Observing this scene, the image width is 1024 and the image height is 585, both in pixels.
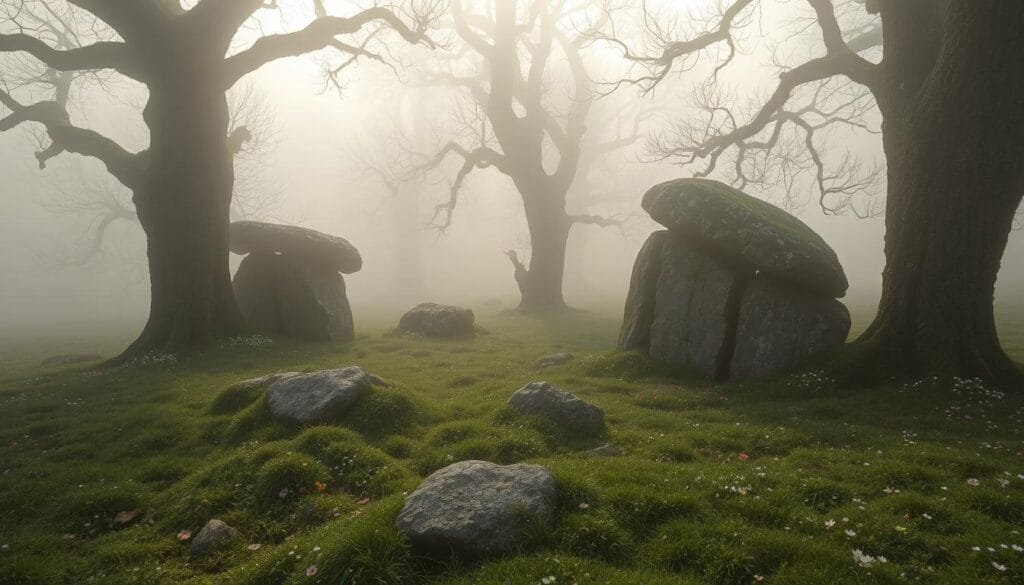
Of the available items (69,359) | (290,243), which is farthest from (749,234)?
(69,359)

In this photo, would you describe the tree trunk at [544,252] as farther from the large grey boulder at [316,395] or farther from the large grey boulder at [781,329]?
the large grey boulder at [316,395]

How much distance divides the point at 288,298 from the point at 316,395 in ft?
44.8

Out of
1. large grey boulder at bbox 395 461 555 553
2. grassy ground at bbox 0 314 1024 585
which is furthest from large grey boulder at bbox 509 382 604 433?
large grey boulder at bbox 395 461 555 553

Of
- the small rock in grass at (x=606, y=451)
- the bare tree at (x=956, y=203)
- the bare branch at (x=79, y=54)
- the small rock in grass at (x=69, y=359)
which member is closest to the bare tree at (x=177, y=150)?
the bare branch at (x=79, y=54)

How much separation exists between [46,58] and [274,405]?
1746cm

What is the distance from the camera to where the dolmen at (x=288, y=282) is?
21.8 metres

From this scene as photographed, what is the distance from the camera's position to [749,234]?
43.2ft

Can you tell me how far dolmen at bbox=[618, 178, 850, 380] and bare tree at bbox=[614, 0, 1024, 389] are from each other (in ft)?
4.38

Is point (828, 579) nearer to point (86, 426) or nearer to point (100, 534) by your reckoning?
point (100, 534)

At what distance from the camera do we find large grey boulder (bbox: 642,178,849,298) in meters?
12.9

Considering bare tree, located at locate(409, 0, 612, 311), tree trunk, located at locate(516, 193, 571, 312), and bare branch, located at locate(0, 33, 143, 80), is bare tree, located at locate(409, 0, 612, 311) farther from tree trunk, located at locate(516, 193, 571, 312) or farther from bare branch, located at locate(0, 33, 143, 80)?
bare branch, located at locate(0, 33, 143, 80)

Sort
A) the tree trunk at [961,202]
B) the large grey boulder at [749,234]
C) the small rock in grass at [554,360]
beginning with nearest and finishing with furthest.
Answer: the tree trunk at [961,202] < the large grey boulder at [749,234] < the small rock in grass at [554,360]

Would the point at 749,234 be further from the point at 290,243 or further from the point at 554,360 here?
the point at 290,243

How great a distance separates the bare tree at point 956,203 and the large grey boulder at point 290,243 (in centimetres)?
1911
